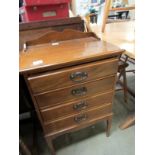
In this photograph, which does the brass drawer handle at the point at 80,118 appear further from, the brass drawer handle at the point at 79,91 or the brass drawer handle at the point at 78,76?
the brass drawer handle at the point at 78,76

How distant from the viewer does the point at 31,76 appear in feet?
2.81

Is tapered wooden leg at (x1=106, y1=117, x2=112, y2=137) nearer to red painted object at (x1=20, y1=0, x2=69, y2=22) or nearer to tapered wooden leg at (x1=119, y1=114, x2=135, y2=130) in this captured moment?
tapered wooden leg at (x1=119, y1=114, x2=135, y2=130)

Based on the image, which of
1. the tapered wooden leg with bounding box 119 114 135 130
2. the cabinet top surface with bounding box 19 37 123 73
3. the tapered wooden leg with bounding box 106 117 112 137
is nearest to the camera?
the cabinet top surface with bounding box 19 37 123 73

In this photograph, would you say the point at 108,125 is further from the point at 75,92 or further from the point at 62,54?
the point at 62,54

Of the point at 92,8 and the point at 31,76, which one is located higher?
the point at 92,8

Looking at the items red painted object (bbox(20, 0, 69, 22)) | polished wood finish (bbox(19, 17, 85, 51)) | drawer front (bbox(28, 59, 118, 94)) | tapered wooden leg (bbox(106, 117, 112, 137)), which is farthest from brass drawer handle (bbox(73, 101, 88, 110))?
red painted object (bbox(20, 0, 69, 22))

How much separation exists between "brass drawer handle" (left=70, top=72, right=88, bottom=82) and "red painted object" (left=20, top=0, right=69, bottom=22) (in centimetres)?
60

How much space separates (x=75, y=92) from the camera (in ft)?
3.34

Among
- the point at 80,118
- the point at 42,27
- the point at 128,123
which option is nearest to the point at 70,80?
the point at 80,118

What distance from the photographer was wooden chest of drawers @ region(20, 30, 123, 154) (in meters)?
0.88
